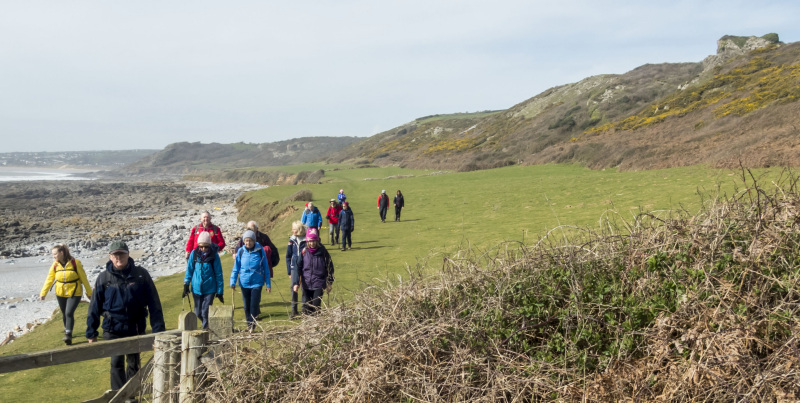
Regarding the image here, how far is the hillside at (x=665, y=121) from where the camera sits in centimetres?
3122

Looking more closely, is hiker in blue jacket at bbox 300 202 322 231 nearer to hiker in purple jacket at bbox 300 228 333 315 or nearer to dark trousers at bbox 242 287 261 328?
dark trousers at bbox 242 287 261 328

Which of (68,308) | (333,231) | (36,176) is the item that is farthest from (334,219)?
(36,176)

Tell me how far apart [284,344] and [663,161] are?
1317 inches

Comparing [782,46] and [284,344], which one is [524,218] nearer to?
[284,344]

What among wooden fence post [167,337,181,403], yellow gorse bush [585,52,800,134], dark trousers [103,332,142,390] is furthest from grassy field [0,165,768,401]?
yellow gorse bush [585,52,800,134]

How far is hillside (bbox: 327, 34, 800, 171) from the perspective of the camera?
31219mm

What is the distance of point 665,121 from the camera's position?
1833 inches

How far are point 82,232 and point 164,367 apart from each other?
35.9 metres

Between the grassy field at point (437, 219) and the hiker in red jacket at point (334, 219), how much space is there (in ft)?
2.88

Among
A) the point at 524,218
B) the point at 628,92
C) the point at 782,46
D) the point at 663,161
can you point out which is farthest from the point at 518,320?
the point at 628,92

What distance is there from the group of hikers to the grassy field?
0.79 m

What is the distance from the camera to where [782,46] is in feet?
175

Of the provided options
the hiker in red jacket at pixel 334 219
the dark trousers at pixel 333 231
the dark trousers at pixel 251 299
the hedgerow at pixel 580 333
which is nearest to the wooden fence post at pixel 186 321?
the hedgerow at pixel 580 333

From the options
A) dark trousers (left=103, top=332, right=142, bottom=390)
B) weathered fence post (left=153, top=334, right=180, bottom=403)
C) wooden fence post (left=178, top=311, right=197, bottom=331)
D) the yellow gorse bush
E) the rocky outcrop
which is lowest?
dark trousers (left=103, top=332, right=142, bottom=390)
